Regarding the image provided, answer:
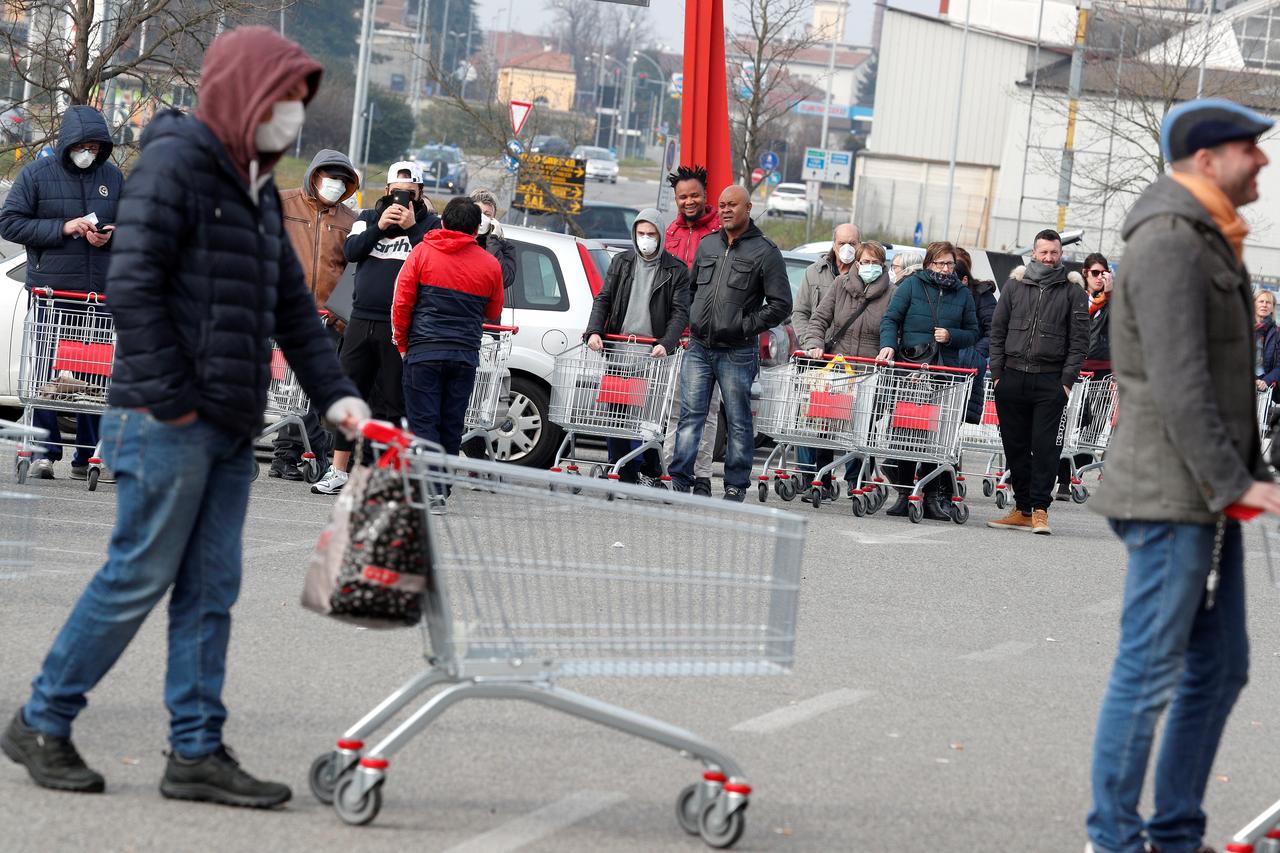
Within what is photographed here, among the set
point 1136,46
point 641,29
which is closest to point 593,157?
point 1136,46

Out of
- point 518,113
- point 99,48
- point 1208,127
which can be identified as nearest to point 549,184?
point 518,113

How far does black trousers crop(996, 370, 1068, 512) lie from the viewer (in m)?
12.6

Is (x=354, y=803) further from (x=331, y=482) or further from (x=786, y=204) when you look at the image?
(x=786, y=204)

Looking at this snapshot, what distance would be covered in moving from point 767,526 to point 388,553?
100cm

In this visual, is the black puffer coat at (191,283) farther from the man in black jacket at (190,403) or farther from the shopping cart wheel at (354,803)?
the shopping cart wheel at (354,803)

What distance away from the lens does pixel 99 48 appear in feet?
50.9

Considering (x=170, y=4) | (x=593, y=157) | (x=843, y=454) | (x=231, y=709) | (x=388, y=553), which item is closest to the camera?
(x=388, y=553)

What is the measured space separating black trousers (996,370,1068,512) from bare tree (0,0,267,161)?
6897 millimetres

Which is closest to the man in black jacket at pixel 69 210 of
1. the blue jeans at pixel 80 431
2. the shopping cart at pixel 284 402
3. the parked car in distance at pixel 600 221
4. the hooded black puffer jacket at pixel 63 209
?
the hooded black puffer jacket at pixel 63 209

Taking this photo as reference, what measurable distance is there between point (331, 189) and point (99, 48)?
5118mm

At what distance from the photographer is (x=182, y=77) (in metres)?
16.0

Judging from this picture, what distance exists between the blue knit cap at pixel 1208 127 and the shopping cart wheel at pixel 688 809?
2.06m

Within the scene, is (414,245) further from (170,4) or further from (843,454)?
(170,4)

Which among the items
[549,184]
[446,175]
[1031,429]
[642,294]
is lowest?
[1031,429]
